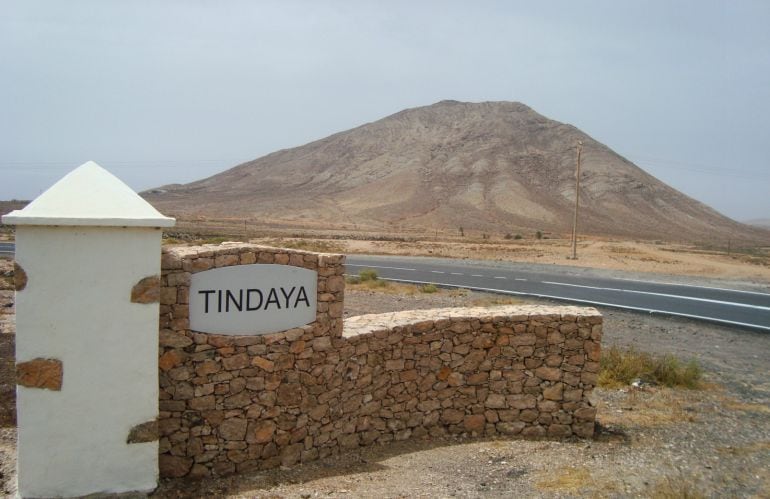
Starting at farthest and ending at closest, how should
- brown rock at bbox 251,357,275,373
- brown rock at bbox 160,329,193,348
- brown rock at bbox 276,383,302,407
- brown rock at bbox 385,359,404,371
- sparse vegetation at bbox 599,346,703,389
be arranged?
sparse vegetation at bbox 599,346,703,389, brown rock at bbox 385,359,404,371, brown rock at bbox 276,383,302,407, brown rock at bbox 251,357,275,373, brown rock at bbox 160,329,193,348

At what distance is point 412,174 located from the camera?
336 feet

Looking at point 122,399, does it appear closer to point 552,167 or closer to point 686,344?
point 686,344

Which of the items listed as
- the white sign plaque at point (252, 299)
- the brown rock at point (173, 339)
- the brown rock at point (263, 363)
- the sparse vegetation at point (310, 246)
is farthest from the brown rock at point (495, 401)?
the sparse vegetation at point (310, 246)

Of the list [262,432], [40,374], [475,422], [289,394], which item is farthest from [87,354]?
[475,422]

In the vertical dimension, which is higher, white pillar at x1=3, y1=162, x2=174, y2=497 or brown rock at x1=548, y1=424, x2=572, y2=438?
white pillar at x1=3, y1=162, x2=174, y2=497

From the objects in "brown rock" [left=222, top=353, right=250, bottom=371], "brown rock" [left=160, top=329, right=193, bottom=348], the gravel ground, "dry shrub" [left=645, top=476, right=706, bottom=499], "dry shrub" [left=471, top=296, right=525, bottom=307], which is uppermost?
"brown rock" [left=160, top=329, right=193, bottom=348]

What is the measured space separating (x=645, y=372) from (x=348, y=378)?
243 inches

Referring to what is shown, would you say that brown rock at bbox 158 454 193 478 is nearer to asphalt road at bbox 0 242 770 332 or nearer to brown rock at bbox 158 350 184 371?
brown rock at bbox 158 350 184 371

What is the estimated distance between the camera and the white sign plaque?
558 centimetres

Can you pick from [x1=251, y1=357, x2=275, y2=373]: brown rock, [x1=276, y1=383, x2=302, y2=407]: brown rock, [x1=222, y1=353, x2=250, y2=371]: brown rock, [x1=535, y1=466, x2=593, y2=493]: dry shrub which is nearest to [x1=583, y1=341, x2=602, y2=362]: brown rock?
[x1=535, y1=466, x2=593, y2=493]: dry shrub

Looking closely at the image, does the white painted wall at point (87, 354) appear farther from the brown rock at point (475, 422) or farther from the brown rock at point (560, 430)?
the brown rock at point (560, 430)

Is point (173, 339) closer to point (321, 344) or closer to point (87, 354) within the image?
point (87, 354)

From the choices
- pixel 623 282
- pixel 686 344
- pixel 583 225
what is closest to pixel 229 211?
pixel 583 225

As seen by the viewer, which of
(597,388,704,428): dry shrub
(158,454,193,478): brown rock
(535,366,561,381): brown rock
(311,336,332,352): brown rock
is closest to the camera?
(158,454,193,478): brown rock
